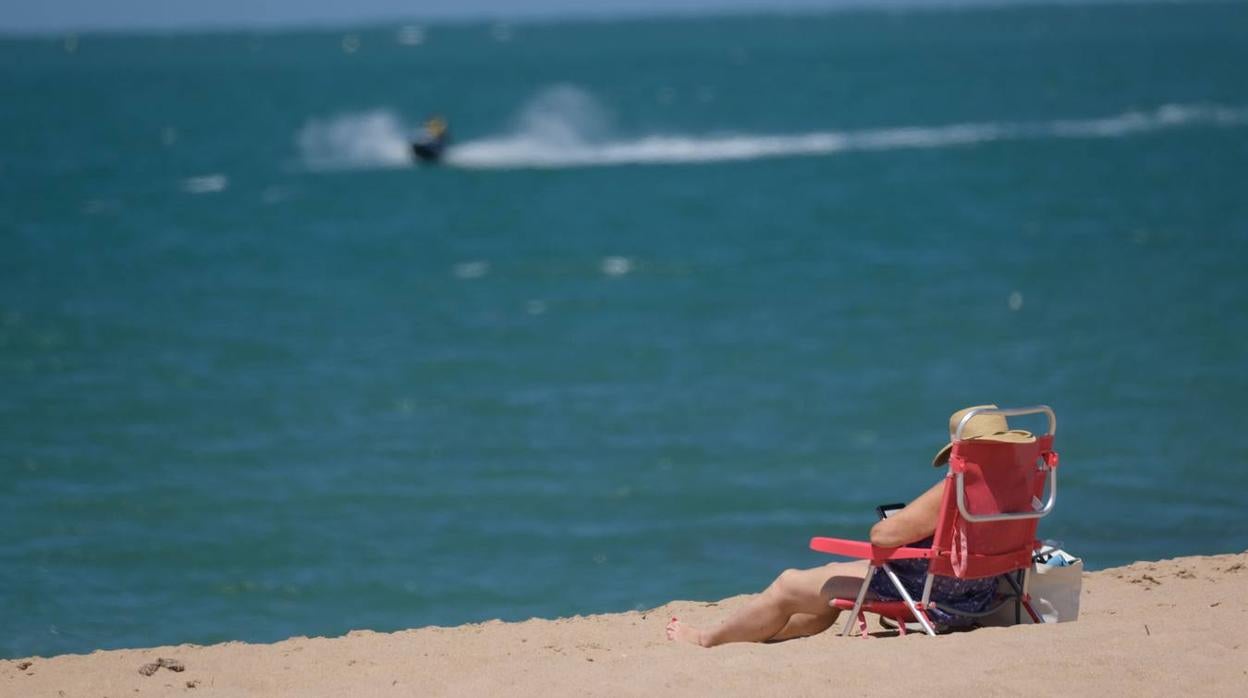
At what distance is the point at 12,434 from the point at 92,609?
5328 millimetres

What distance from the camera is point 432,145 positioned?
43.2m

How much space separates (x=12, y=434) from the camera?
47.2 ft

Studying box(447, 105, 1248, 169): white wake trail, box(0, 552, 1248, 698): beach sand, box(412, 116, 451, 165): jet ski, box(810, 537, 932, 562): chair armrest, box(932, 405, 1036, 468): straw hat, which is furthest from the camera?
box(447, 105, 1248, 169): white wake trail

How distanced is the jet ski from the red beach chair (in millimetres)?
37678

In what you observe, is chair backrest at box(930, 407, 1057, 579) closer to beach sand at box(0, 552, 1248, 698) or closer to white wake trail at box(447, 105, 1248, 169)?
beach sand at box(0, 552, 1248, 698)

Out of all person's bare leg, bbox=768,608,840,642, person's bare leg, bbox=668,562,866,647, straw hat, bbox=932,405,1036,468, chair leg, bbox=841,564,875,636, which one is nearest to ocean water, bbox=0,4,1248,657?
person's bare leg, bbox=768,608,840,642

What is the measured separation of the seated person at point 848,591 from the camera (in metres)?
6.23

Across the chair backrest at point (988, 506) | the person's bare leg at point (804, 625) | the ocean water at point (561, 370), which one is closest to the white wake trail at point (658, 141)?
the ocean water at point (561, 370)

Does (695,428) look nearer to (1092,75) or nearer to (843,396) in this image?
(843,396)

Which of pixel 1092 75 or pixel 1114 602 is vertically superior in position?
pixel 1092 75

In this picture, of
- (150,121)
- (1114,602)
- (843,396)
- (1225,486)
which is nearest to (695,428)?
(843,396)

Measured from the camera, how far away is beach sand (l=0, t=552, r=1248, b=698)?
18.7 feet

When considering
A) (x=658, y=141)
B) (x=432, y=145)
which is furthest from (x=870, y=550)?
(x=658, y=141)

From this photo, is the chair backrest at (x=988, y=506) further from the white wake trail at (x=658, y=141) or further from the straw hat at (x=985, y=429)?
the white wake trail at (x=658, y=141)
